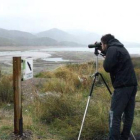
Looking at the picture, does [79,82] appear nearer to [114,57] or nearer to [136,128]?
[136,128]

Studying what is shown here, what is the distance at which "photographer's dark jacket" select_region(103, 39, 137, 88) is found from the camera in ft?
14.4

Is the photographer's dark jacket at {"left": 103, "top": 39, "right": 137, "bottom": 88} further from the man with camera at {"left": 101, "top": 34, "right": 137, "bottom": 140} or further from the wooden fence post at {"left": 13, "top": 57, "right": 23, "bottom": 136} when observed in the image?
the wooden fence post at {"left": 13, "top": 57, "right": 23, "bottom": 136}

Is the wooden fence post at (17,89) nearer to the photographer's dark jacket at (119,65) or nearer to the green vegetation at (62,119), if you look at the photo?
the green vegetation at (62,119)

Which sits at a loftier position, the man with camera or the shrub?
the man with camera

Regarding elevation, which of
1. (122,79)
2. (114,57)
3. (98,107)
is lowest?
(98,107)

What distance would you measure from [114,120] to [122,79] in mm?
670

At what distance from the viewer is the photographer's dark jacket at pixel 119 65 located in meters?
4.38

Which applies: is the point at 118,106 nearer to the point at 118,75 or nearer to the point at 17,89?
the point at 118,75

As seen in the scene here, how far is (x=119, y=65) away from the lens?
444cm

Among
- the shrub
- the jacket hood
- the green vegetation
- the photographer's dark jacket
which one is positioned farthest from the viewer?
the shrub

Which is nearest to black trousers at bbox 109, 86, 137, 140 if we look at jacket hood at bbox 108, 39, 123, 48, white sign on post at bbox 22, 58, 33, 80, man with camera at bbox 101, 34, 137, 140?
man with camera at bbox 101, 34, 137, 140

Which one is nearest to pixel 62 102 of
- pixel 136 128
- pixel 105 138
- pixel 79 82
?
pixel 105 138

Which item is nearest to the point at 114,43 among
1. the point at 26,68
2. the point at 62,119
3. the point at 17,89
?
the point at 26,68

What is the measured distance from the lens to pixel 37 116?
595 cm
